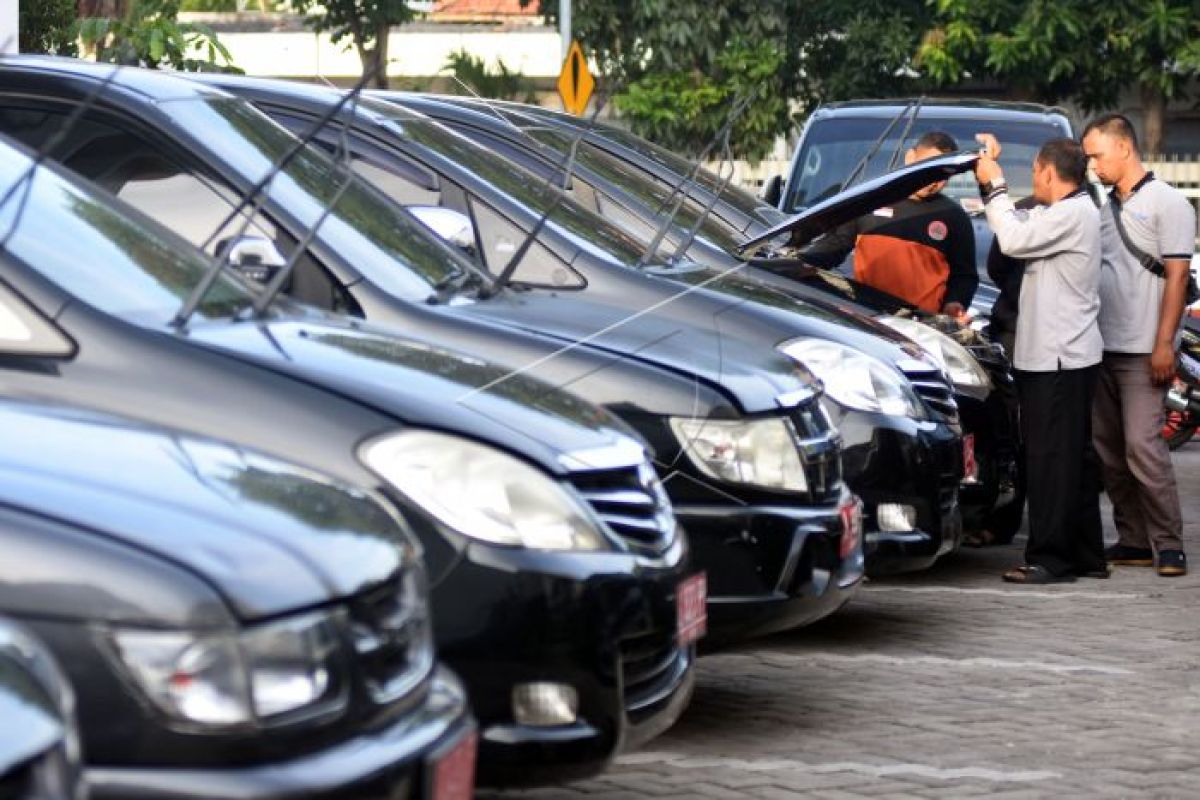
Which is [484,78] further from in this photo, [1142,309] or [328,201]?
[328,201]

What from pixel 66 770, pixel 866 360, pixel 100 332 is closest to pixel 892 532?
pixel 866 360

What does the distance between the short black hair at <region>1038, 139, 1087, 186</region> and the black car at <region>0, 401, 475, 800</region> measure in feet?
21.7

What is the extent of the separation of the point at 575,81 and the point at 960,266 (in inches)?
672

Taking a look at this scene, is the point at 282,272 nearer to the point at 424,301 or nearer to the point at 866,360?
the point at 424,301

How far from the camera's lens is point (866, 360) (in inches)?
352

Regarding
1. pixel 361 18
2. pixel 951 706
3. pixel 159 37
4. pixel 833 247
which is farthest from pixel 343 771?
pixel 361 18

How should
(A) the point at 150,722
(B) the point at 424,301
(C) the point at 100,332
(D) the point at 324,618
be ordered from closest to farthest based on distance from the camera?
1. (A) the point at 150,722
2. (D) the point at 324,618
3. (C) the point at 100,332
4. (B) the point at 424,301

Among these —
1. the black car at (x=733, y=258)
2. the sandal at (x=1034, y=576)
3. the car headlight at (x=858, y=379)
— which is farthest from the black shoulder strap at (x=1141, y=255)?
the car headlight at (x=858, y=379)

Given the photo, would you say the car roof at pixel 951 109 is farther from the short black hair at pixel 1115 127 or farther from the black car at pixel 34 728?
the black car at pixel 34 728

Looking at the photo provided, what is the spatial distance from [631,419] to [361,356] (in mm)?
1373

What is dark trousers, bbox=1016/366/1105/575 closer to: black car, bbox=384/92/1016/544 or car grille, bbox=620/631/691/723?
black car, bbox=384/92/1016/544

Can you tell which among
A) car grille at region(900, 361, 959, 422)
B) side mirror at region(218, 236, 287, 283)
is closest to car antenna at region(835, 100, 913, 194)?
car grille at region(900, 361, 959, 422)

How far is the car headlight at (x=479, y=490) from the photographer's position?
5.21m

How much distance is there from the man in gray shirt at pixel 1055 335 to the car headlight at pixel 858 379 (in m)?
1.51
